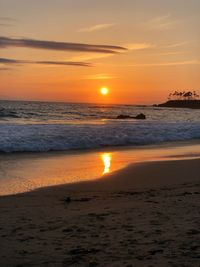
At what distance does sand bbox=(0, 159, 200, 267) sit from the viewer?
4266 millimetres

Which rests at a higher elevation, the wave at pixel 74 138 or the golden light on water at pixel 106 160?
the wave at pixel 74 138

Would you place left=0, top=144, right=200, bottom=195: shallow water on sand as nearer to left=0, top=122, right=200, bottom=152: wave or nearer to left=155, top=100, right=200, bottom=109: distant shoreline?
left=0, top=122, right=200, bottom=152: wave

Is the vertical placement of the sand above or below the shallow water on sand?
below

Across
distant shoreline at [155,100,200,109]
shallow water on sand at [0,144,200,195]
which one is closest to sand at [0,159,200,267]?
shallow water on sand at [0,144,200,195]

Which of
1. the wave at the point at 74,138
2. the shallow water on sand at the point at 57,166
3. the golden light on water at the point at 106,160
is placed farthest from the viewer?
the wave at the point at 74,138

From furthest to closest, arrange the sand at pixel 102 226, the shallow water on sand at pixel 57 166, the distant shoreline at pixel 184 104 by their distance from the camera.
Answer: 1. the distant shoreline at pixel 184 104
2. the shallow water on sand at pixel 57 166
3. the sand at pixel 102 226

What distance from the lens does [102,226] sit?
17.5ft

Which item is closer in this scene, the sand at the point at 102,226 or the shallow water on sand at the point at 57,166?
the sand at the point at 102,226

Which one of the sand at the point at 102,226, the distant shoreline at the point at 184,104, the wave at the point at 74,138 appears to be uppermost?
the distant shoreline at the point at 184,104

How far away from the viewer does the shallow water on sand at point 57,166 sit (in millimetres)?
9165

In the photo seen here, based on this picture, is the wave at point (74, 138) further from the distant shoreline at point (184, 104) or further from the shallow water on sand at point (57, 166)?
the distant shoreline at point (184, 104)

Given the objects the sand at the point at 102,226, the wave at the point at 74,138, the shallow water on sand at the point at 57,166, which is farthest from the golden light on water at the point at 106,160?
the sand at the point at 102,226

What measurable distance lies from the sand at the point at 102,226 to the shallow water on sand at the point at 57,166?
0.88 m

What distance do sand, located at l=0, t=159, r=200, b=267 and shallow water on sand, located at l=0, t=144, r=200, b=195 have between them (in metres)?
0.88
